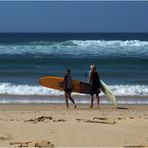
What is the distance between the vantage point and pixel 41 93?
17109 millimetres

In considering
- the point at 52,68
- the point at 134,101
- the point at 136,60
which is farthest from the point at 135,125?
the point at 136,60

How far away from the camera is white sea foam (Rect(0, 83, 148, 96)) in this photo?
56.0ft

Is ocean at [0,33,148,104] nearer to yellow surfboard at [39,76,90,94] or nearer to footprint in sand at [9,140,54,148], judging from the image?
yellow surfboard at [39,76,90,94]

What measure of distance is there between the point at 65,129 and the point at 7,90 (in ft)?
31.3

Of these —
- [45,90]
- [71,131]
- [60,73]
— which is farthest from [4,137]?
[60,73]

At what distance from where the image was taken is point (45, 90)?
57.1ft

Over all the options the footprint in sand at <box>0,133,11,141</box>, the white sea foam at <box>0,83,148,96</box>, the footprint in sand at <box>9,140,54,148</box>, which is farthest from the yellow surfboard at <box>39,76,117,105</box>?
the footprint in sand at <box>9,140,54,148</box>

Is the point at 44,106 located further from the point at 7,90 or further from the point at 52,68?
the point at 52,68

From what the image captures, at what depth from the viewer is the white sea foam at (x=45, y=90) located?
17.1 metres

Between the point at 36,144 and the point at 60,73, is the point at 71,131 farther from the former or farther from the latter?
the point at 60,73

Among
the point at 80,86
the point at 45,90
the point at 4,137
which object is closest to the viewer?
the point at 4,137

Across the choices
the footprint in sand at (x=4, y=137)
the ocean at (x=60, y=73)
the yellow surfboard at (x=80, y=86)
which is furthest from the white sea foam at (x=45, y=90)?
the footprint in sand at (x=4, y=137)

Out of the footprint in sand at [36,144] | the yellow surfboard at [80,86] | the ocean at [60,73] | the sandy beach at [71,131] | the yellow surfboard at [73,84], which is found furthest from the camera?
the ocean at [60,73]

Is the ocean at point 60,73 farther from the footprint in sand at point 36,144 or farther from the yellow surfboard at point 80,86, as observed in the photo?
the footprint in sand at point 36,144
